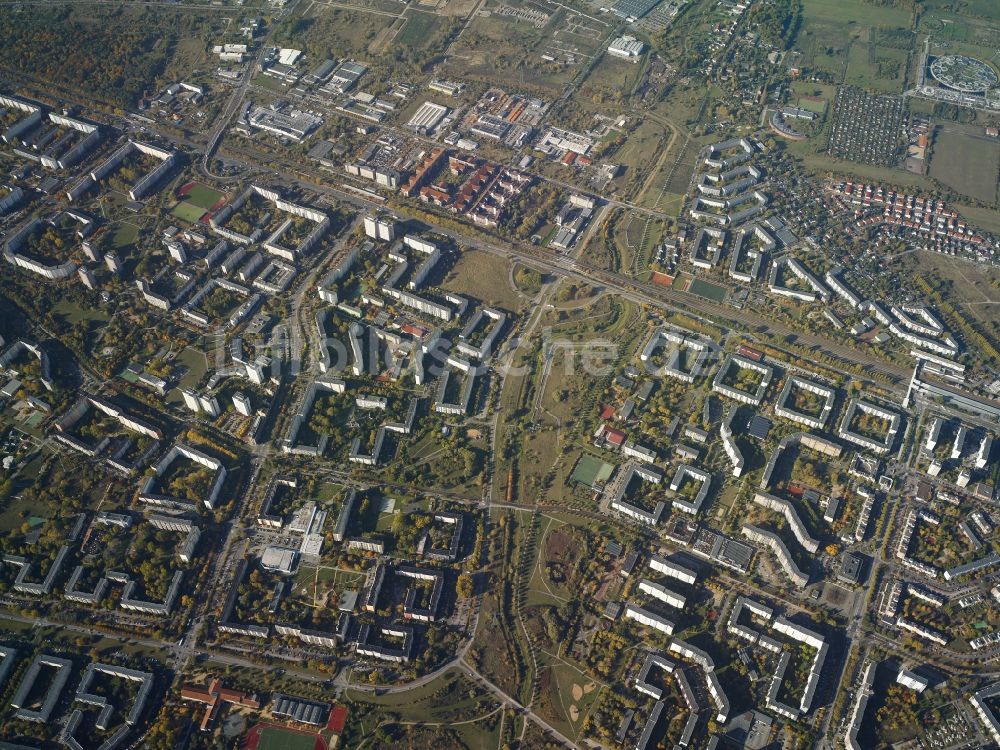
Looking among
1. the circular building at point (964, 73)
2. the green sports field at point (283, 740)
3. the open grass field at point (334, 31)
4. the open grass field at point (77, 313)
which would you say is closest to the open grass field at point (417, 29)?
the open grass field at point (334, 31)

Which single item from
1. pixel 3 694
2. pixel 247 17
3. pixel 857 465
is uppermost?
pixel 247 17

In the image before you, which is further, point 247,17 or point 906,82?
point 247,17

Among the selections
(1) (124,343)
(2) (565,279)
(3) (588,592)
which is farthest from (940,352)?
(1) (124,343)

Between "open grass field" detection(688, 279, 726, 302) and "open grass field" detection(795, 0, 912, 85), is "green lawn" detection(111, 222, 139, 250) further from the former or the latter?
"open grass field" detection(795, 0, 912, 85)

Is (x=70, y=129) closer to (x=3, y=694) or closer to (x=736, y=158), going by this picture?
(x=3, y=694)

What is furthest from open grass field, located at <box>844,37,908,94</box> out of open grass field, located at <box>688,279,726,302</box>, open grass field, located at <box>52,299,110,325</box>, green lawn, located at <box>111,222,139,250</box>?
open grass field, located at <box>52,299,110,325</box>

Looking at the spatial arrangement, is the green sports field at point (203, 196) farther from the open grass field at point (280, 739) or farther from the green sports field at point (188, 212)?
the open grass field at point (280, 739)

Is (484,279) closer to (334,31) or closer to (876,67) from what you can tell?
(334,31)
